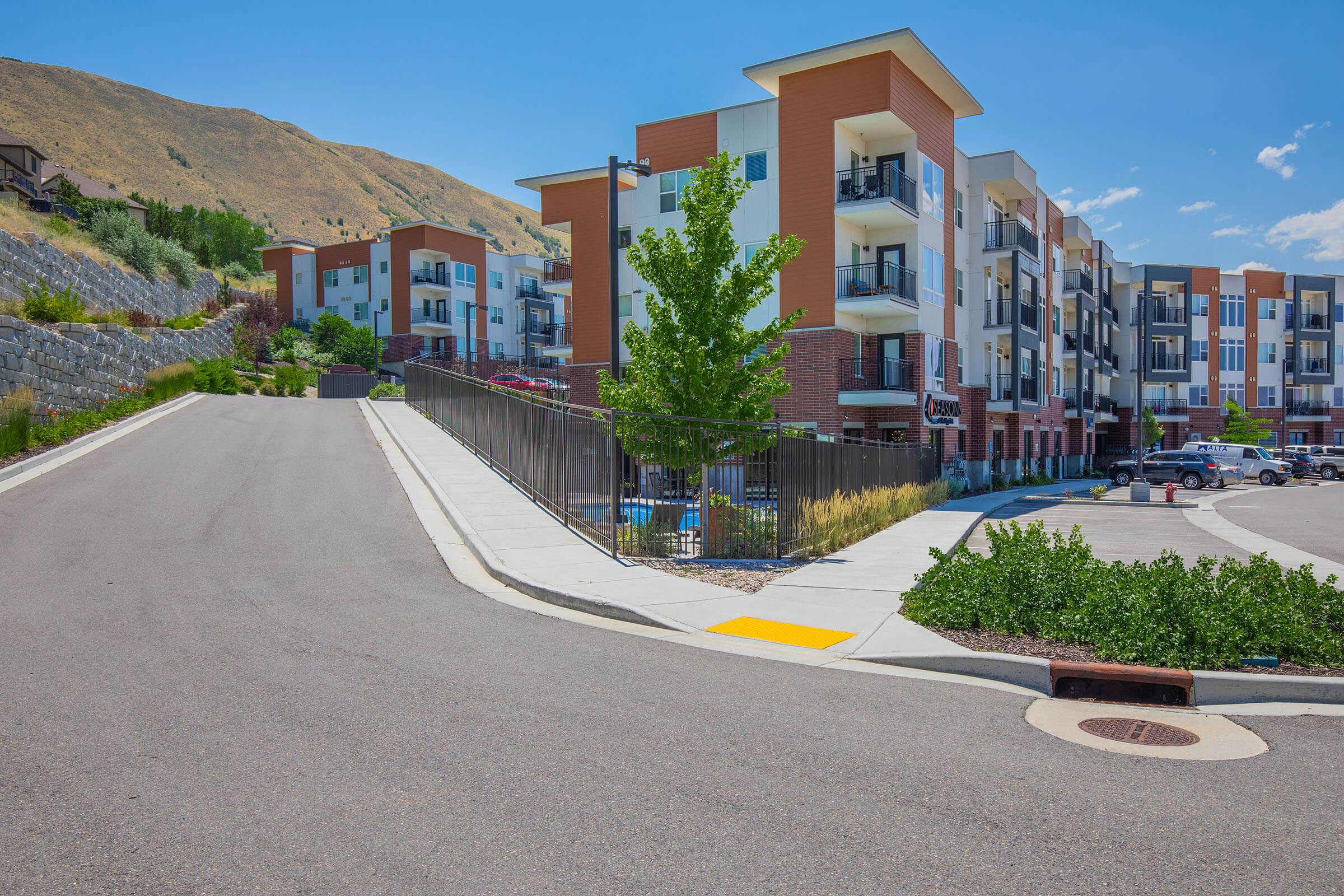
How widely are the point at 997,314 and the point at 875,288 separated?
37.6 feet

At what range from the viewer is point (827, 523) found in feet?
47.5

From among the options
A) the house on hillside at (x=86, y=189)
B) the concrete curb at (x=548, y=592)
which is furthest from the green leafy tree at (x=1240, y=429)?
the house on hillside at (x=86, y=189)

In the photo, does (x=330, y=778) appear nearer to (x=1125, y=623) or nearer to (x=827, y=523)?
(x=1125, y=623)

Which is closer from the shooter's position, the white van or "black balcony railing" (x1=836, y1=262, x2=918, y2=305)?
"black balcony railing" (x1=836, y1=262, x2=918, y2=305)

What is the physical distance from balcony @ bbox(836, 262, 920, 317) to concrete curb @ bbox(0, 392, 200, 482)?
2171 centimetres

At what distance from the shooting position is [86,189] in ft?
217

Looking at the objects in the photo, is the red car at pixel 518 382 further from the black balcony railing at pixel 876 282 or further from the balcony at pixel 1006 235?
the balcony at pixel 1006 235

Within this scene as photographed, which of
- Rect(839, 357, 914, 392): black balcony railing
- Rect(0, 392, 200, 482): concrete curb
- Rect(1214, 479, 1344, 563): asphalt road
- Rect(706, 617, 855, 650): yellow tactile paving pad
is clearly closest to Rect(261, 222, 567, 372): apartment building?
Rect(839, 357, 914, 392): black balcony railing

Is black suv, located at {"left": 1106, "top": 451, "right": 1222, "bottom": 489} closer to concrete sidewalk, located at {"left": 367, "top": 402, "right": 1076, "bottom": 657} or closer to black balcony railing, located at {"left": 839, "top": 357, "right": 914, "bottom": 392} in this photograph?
black balcony railing, located at {"left": 839, "top": 357, "right": 914, "bottom": 392}

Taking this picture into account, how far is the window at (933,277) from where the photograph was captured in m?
32.7

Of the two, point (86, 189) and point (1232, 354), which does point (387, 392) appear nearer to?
point (86, 189)

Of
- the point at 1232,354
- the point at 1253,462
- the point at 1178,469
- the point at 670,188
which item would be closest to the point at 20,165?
the point at 670,188

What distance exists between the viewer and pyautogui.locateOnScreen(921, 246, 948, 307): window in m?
32.7

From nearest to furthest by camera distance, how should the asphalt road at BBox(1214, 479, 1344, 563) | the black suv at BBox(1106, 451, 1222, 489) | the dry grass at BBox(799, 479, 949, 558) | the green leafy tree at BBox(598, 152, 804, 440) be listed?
1. the dry grass at BBox(799, 479, 949, 558)
2. the green leafy tree at BBox(598, 152, 804, 440)
3. the asphalt road at BBox(1214, 479, 1344, 563)
4. the black suv at BBox(1106, 451, 1222, 489)
